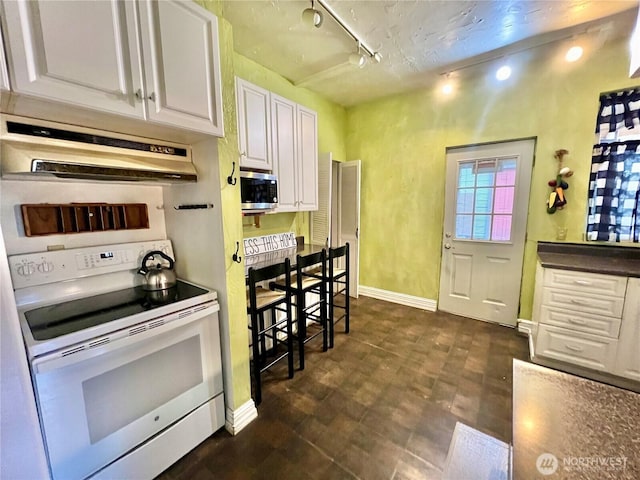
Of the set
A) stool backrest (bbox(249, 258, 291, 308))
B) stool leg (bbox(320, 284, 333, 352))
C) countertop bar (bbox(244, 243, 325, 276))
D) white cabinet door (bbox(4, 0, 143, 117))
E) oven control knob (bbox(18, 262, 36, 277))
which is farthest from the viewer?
stool leg (bbox(320, 284, 333, 352))

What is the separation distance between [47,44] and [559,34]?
337 centimetres

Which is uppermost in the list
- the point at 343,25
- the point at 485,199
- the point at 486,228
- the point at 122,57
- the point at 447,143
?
the point at 343,25

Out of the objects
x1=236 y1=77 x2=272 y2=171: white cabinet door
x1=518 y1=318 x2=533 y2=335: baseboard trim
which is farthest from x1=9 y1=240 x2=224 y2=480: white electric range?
x1=518 y1=318 x2=533 y2=335: baseboard trim

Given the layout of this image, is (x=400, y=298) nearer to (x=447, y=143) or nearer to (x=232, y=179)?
(x=447, y=143)

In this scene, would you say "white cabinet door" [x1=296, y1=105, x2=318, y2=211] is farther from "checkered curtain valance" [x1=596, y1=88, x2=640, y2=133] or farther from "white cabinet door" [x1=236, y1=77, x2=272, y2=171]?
"checkered curtain valance" [x1=596, y1=88, x2=640, y2=133]

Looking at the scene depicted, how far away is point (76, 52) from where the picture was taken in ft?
3.20

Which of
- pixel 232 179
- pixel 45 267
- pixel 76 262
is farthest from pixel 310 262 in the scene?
pixel 45 267

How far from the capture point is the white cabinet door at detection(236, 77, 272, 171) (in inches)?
83.0

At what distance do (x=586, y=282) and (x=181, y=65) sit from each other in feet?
10.1

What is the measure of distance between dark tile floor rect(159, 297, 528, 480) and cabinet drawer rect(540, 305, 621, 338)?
1.54 feet

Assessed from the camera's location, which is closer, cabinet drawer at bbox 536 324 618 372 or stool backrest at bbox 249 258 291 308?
stool backrest at bbox 249 258 291 308

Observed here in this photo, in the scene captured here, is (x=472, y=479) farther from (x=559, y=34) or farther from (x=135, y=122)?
(x=559, y=34)

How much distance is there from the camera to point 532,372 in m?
0.86

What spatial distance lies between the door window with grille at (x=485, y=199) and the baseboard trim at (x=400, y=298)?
0.92 metres
